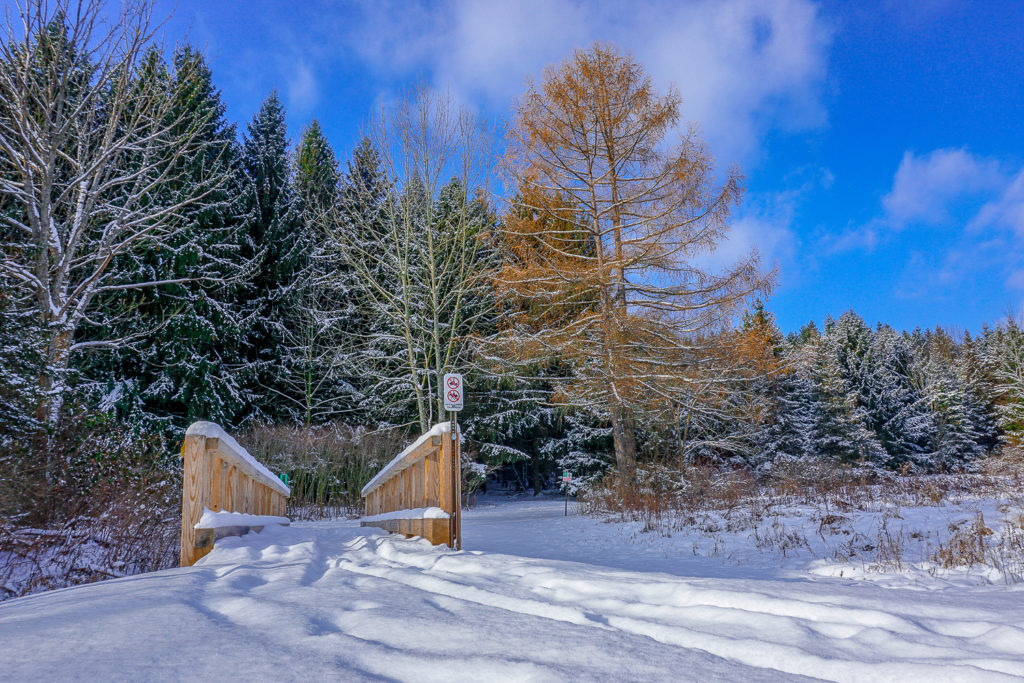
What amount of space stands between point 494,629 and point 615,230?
37.6 ft

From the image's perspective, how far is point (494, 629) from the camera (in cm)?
216

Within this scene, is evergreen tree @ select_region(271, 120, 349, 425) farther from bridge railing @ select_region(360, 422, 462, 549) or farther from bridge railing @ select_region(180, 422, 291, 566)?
bridge railing @ select_region(180, 422, 291, 566)

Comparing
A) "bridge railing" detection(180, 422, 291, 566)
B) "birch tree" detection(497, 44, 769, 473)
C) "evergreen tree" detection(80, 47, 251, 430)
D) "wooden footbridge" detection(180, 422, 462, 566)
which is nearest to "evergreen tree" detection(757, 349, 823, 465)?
"birch tree" detection(497, 44, 769, 473)

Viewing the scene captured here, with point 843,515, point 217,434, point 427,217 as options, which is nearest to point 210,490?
point 217,434

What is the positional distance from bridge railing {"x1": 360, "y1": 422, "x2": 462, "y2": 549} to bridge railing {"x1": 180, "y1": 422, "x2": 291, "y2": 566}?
1.65 m

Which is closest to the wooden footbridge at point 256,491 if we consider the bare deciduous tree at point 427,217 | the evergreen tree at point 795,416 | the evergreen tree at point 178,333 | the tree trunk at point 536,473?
the bare deciduous tree at point 427,217

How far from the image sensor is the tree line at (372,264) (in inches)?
362

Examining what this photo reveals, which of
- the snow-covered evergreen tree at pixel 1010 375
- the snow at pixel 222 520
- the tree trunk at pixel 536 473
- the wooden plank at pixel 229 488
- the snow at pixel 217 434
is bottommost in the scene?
the tree trunk at pixel 536 473

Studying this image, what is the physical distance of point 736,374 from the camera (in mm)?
12312

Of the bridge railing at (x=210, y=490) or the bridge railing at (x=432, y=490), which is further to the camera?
the bridge railing at (x=432, y=490)

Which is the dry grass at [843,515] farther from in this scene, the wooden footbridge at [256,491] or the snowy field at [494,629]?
the wooden footbridge at [256,491]

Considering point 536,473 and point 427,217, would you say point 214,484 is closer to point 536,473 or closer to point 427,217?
point 427,217

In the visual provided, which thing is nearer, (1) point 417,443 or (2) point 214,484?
(2) point 214,484

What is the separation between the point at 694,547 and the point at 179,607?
6.45 metres
